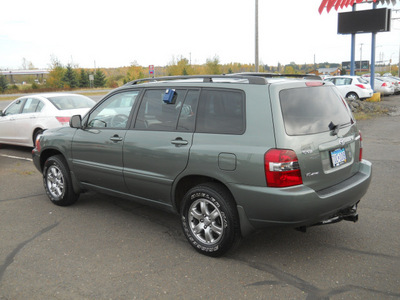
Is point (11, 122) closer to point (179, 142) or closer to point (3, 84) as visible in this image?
point (179, 142)

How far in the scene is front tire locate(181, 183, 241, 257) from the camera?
3.62m

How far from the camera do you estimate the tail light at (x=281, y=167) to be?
3307 mm

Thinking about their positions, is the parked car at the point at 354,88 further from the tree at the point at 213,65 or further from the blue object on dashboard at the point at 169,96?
the tree at the point at 213,65

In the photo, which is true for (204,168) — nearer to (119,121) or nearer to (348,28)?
(119,121)

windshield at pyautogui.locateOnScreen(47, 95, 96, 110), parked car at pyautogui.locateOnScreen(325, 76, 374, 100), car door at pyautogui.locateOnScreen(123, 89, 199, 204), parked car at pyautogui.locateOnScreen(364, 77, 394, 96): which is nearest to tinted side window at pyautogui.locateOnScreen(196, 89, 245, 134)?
car door at pyautogui.locateOnScreen(123, 89, 199, 204)

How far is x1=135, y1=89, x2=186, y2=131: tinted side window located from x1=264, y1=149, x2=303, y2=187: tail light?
1.20 metres

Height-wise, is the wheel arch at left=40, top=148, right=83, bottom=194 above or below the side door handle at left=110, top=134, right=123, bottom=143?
below

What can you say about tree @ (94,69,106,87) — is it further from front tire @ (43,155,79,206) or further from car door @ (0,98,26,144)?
front tire @ (43,155,79,206)

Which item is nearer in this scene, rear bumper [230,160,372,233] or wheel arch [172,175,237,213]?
rear bumper [230,160,372,233]

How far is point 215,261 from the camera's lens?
3771 mm

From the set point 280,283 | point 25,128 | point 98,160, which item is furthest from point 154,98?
point 25,128

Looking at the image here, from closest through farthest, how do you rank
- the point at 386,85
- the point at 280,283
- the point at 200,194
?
the point at 280,283
the point at 200,194
the point at 386,85

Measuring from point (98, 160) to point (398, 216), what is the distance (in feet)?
12.3

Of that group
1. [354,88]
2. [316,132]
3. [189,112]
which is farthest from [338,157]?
[354,88]
